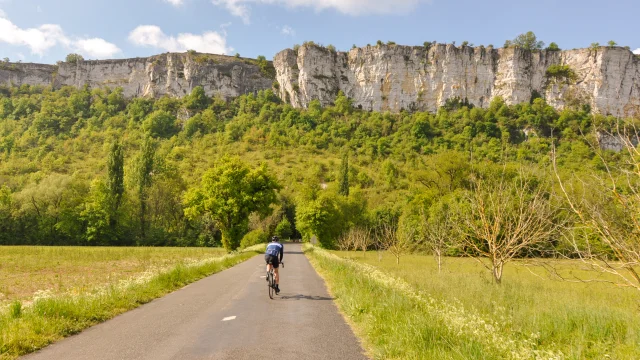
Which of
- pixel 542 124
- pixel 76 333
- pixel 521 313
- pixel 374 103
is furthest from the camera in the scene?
pixel 374 103

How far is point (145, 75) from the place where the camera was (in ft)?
473

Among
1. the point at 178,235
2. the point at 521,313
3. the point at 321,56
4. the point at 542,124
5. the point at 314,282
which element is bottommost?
the point at 178,235

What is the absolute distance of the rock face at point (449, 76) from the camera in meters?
123

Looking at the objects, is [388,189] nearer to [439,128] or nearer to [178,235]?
[439,128]

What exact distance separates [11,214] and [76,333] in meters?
68.5

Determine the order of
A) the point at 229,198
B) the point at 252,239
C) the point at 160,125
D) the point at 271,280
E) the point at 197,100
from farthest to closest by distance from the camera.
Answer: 1. the point at 197,100
2. the point at 160,125
3. the point at 252,239
4. the point at 229,198
5. the point at 271,280

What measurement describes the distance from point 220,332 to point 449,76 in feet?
466

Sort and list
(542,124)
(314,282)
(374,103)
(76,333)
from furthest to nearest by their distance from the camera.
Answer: (374,103), (542,124), (314,282), (76,333)

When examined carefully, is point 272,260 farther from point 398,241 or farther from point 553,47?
point 553,47

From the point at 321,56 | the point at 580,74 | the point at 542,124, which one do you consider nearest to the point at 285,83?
the point at 321,56

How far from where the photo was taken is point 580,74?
12600 centimetres

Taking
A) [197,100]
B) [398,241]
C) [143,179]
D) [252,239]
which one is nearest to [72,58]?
[197,100]

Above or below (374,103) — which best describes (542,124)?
below

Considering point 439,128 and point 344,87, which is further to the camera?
point 344,87
